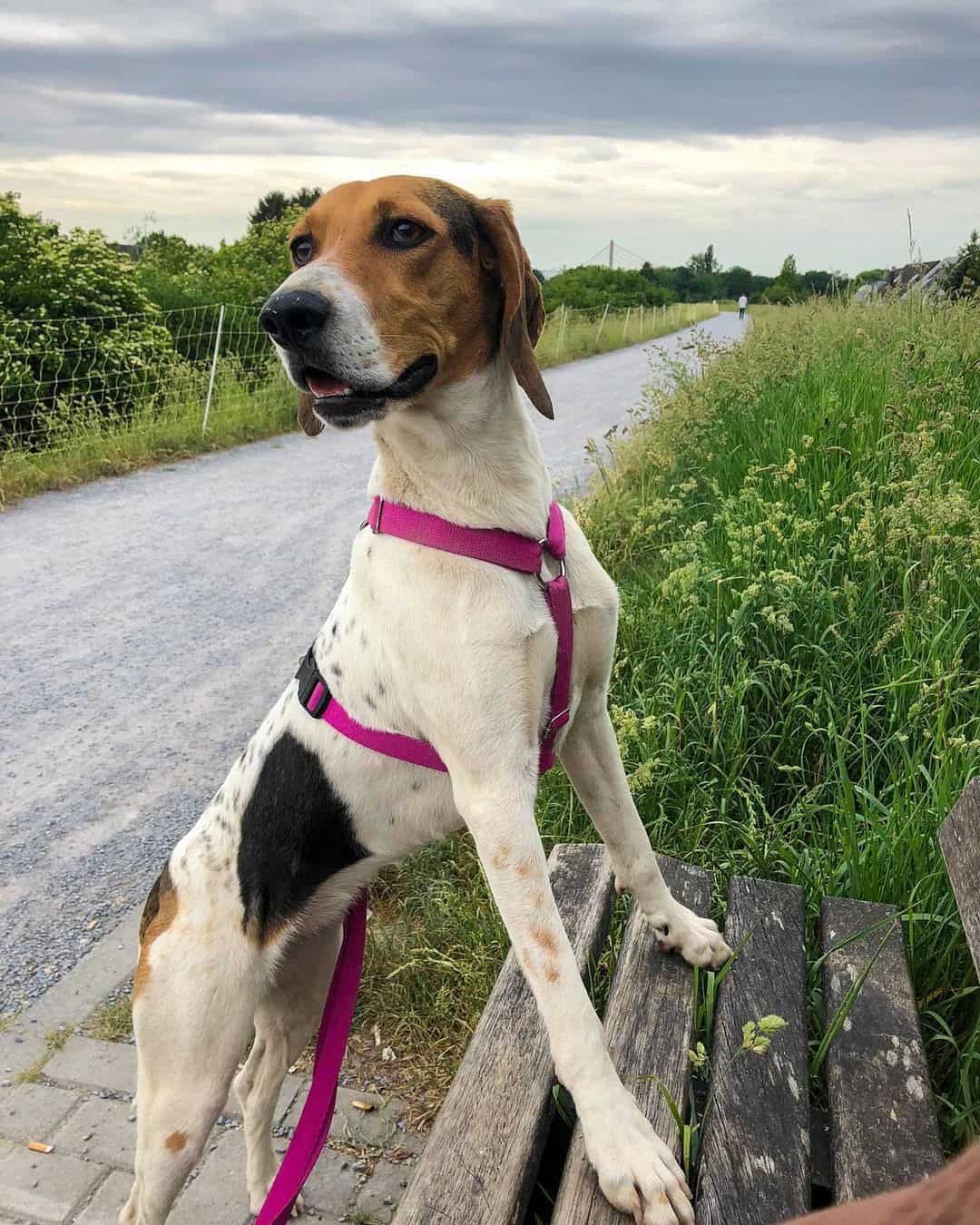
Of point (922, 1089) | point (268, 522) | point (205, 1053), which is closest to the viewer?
point (922, 1089)

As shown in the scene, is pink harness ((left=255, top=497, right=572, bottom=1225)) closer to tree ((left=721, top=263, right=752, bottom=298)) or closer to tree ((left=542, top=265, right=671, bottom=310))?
tree ((left=542, top=265, right=671, bottom=310))

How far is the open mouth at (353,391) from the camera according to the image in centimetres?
208

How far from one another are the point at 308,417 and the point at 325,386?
12.5 inches

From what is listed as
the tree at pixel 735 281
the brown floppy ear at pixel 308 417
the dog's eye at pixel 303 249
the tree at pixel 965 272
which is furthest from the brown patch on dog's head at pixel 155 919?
the tree at pixel 735 281

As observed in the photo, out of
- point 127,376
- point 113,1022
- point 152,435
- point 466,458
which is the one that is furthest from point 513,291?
point 127,376

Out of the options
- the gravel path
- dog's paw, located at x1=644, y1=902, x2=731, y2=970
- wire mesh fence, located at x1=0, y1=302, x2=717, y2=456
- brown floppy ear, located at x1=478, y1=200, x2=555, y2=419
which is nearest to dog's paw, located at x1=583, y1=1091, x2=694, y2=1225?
dog's paw, located at x1=644, y1=902, x2=731, y2=970

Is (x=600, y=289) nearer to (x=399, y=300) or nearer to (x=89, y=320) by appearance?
(x=89, y=320)

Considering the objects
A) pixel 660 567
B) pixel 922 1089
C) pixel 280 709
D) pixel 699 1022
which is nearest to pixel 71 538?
pixel 660 567

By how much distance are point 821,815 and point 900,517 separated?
95cm

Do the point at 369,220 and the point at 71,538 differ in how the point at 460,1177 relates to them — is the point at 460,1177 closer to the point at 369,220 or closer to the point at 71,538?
the point at 369,220

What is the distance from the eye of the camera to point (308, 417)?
2.41 m

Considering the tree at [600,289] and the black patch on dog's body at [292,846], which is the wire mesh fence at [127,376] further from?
the tree at [600,289]

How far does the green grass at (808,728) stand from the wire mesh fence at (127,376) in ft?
21.1

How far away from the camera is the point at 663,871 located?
2693 millimetres
